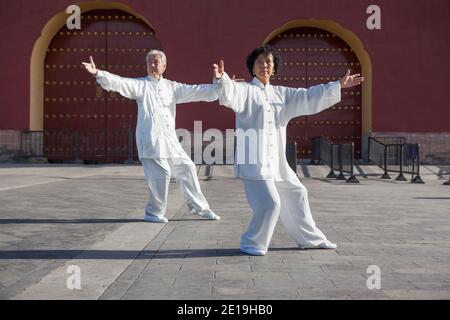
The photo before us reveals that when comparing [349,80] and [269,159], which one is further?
[349,80]

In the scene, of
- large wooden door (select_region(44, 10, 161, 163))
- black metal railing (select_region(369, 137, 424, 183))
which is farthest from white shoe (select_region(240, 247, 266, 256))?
large wooden door (select_region(44, 10, 161, 163))

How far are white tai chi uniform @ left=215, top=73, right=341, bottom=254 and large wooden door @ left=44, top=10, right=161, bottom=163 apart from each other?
1073 centimetres

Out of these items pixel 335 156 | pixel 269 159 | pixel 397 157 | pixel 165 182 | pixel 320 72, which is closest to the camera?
pixel 269 159

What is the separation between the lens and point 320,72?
14.3 meters

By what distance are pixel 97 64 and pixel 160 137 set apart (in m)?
9.70

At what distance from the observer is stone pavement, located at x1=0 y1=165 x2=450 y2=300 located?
105 inches

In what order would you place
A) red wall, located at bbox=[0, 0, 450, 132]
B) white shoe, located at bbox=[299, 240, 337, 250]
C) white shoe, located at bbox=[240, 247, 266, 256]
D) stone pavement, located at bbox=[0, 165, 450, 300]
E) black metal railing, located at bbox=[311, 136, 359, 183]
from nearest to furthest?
stone pavement, located at bbox=[0, 165, 450, 300] < white shoe, located at bbox=[240, 247, 266, 256] < white shoe, located at bbox=[299, 240, 337, 250] < black metal railing, located at bbox=[311, 136, 359, 183] < red wall, located at bbox=[0, 0, 450, 132]

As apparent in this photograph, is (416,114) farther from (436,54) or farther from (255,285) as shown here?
(255,285)

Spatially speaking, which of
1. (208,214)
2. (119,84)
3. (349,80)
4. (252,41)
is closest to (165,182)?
(208,214)

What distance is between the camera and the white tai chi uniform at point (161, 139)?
5.19m

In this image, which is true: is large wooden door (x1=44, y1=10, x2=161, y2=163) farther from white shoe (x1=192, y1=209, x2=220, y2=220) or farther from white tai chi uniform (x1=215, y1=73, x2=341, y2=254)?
white tai chi uniform (x1=215, y1=73, x2=341, y2=254)

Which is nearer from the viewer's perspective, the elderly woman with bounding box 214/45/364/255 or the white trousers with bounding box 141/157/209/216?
the elderly woman with bounding box 214/45/364/255

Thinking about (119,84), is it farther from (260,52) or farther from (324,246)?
(324,246)

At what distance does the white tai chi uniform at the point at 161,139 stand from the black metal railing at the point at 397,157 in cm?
639
